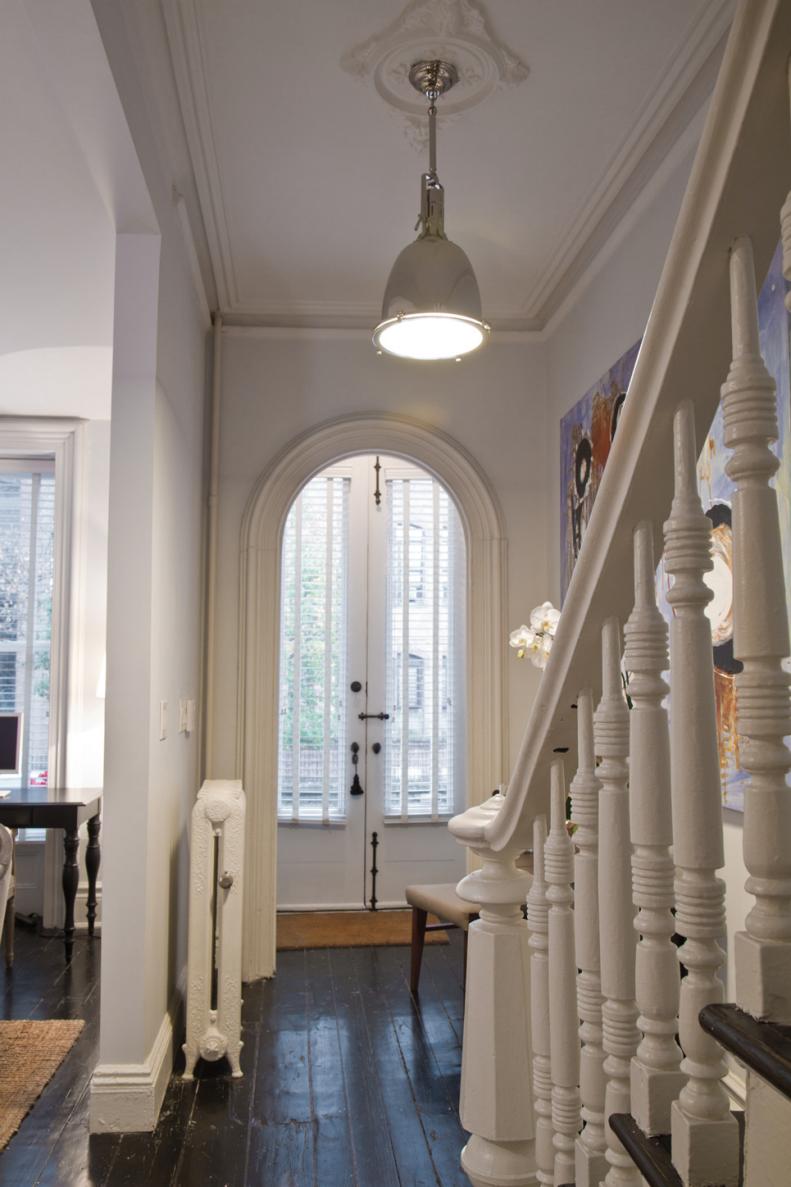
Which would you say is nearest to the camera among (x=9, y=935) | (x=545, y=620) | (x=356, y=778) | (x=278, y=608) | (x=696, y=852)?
(x=696, y=852)

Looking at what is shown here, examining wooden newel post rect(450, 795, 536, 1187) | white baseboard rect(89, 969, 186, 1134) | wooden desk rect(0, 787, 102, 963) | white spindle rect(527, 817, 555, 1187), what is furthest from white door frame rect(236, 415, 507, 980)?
white spindle rect(527, 817, 555, 1187)

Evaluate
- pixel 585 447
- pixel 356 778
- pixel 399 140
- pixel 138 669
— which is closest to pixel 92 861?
pixel 356 778

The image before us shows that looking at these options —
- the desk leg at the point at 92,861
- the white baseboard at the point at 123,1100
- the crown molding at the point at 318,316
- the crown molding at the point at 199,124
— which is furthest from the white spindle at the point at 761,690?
the desk leg at the point at 92,861

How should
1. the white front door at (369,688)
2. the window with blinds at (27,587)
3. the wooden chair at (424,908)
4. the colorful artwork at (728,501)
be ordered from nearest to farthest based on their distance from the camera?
1. the colorful artwork at (728,501)
2. the wooden chair at (424,908)
3. the window with blinds at (27,587)
4. the white front door at (369,688)

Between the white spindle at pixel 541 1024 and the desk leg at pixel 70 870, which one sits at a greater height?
the white spindle at pixel 541 1024

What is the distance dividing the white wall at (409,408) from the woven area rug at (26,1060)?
6.61 ft

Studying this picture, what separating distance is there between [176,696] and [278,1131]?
148 centimetres

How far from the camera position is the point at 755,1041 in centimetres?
88

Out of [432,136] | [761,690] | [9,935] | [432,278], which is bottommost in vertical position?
[9,935]

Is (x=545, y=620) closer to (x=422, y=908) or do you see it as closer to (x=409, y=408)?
(x=422, y=908)

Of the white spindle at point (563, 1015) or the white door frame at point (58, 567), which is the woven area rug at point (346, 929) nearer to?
the white door frame at point (58, 567)

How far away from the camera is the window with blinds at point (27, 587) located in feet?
17.7

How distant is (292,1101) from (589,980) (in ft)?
6.68

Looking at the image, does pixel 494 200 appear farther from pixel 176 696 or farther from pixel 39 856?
pixel 39 856
